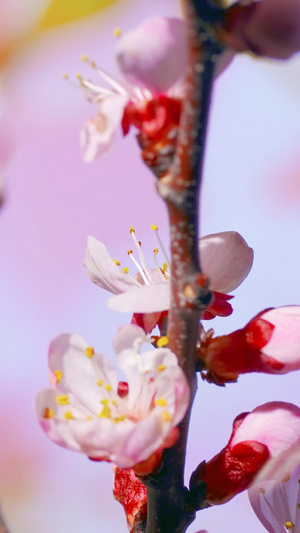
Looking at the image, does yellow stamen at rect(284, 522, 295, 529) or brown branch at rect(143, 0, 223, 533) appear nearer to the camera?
brown branch at rect(143, 0, 223, 533)

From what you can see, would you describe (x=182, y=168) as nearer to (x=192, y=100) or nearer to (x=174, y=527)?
(x=192, y=100)

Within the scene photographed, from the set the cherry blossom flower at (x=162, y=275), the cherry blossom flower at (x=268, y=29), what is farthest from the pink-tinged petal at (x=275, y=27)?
the cherry blossom flower at (x=162, y=275)

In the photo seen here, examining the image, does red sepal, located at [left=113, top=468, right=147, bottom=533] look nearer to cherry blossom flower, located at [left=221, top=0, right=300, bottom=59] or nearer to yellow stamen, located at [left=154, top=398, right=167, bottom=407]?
yellow stamen, located at [left=154, top=398, right=167, bottom=407]

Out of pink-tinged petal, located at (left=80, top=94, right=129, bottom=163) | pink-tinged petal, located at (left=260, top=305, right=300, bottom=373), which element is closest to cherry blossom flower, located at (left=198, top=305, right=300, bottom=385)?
pink-tinged petal, located at (left=260, top=305, right=300, bottom=373)

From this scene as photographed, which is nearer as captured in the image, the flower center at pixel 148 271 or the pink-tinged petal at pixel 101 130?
the pink-tinged petal at pixel 101 130

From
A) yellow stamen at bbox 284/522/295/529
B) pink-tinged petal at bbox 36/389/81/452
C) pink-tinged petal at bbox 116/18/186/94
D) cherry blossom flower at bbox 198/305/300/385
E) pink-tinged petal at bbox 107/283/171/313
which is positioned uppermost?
pink-tinged petal at bbox 116/18/186/94

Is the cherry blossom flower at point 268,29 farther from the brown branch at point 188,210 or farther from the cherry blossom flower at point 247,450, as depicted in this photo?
the cherry blossom flower at point 247,450

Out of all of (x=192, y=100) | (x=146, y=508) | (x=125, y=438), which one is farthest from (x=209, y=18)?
(x=146, y=508)
